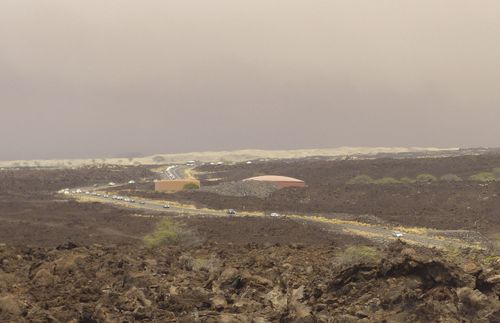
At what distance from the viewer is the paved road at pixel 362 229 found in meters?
51.1

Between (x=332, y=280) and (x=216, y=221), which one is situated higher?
(x=332, y=280)

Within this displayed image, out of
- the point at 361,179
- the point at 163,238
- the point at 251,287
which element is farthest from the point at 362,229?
the point at 361,179

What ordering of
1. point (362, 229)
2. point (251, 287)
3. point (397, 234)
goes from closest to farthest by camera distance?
point (251, 287) → point (397, 234) → point (362, 229)

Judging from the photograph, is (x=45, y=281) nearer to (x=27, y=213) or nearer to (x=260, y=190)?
(x=27, y=213)

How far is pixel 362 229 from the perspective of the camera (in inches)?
2387

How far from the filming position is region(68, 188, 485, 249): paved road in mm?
51125

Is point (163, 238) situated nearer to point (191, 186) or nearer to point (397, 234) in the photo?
point (397, 234)

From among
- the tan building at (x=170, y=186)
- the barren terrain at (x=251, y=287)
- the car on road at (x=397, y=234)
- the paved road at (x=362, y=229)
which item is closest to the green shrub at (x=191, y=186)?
the tan building at (x=170, y=186)

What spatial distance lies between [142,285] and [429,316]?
10111 mm

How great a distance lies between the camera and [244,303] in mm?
16141

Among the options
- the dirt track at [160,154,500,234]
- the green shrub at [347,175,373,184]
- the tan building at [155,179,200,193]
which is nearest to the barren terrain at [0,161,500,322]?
the dirt track at [160,154,500,234]

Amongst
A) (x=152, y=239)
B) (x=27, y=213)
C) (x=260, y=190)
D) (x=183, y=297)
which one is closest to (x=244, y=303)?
(x=183, y=297)

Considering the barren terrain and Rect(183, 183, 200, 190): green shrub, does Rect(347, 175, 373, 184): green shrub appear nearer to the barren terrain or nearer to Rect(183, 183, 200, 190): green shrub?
Rect(183, 183, 200, 190): green shrub

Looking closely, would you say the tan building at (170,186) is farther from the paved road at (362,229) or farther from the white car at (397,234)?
the white car at (397,234)
